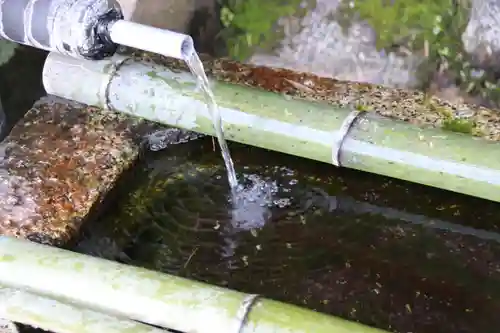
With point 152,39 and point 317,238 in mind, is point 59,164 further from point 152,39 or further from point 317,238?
point 317,238

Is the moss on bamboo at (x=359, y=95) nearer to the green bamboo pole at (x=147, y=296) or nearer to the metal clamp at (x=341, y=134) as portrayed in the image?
the metal clamp at (x=341, y=134)

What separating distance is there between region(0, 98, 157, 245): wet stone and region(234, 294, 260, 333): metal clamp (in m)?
0.71

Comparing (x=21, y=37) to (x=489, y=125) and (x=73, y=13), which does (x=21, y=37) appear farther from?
(x=489, y=125)

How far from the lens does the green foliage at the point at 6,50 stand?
2931 mm

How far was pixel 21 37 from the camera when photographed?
223cm

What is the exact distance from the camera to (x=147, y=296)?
1.97 m

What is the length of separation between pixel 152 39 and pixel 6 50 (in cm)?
114

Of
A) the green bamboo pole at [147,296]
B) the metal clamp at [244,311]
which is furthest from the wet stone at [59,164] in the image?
the metal clamp at [244,311]

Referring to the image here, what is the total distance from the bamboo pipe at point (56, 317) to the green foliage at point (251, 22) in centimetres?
148

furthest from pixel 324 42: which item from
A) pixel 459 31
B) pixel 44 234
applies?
pixel 44 234

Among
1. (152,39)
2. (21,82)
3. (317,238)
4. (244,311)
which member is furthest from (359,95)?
(21,82)

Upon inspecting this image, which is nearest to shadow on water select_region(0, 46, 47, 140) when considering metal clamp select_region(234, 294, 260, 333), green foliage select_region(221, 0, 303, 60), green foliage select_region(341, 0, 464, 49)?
green foliage select_region(221, 0, 303, 60)

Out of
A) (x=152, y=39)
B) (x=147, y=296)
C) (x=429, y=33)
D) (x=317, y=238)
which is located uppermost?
(x=152, y=39)

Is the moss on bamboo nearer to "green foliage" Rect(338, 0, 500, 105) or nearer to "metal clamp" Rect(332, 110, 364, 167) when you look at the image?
"green foliage" Rect(338, 0, 500, 105)
